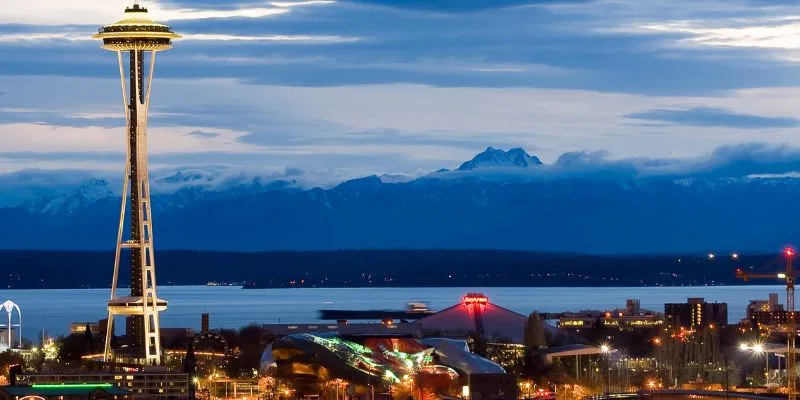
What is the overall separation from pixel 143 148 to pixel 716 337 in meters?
59.2

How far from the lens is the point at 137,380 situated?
347ft

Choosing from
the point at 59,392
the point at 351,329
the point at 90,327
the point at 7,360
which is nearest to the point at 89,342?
the point at 7,360

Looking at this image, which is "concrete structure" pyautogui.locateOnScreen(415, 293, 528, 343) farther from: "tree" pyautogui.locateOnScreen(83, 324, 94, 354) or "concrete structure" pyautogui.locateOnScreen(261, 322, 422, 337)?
"tree" pyautogui.locateOnScreen(83, 324, 94, 354)

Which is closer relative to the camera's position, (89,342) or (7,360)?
(7,360)

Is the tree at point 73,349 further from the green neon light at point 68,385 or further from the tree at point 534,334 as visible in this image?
the green neon light at point 68,385

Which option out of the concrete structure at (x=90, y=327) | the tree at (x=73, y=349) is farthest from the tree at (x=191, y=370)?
the concrete structure at (x=90, y=327)

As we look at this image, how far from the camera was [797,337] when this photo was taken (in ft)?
510

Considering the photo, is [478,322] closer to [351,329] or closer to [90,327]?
[351,329]

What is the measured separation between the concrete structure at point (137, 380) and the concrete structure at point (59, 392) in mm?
4314

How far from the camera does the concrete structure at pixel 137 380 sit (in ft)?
335

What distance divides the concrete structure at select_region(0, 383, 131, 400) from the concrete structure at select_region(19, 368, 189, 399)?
170 inches

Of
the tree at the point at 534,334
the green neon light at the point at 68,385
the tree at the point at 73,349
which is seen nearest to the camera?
the green neon light at the point at 68,385

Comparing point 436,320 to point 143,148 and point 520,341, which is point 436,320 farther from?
point 143,148

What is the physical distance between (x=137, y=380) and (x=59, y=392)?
409 inches
